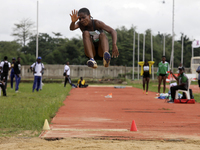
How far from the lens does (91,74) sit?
3853 centimetres

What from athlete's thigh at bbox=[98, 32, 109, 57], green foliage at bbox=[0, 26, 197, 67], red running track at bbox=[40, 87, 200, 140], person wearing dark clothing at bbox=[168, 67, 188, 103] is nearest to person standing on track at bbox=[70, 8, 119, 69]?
athlete's thigh at bbox=[98, 32, 109, 57]

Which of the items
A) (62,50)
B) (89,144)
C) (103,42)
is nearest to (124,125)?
(89,144)

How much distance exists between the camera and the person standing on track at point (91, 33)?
16.9ft

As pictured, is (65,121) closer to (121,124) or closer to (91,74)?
(121,124)

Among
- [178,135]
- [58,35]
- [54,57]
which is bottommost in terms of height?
[178,135]

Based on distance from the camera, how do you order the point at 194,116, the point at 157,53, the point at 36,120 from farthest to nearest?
the point at 157,53
the point at 194,116
the point at 36,120

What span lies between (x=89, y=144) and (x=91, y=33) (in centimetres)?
204

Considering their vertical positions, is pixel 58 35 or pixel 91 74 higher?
pixel 58 35

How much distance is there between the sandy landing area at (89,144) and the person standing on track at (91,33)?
1.49 metres

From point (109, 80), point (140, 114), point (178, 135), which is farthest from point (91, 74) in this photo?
point (178, 135)

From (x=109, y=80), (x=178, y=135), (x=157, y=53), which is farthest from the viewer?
→ (x=157, y=53)

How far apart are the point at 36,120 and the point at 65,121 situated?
0.82 meters

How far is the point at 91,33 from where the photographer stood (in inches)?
213

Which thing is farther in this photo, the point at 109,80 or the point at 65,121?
the point at 109,80
